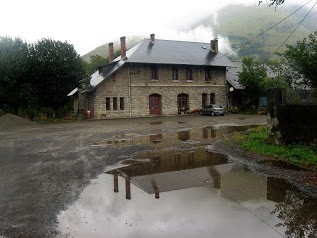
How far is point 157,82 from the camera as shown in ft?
107

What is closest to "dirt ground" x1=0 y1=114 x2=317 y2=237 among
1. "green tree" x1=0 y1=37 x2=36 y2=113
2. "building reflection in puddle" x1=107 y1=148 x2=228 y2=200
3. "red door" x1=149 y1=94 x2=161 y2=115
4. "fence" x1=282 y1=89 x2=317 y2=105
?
"building reflection in puddle" x1=107 y1=148 x2=228 y2=200

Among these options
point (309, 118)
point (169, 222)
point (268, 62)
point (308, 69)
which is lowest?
point (169, 222)

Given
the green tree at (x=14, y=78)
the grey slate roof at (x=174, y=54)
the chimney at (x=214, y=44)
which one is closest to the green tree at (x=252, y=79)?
the grey slate roof at (x=174, y=54)

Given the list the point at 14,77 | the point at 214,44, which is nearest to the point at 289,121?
the point at 14,77

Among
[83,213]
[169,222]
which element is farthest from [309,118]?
[83,213]

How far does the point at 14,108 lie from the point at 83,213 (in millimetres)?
Result: 27309

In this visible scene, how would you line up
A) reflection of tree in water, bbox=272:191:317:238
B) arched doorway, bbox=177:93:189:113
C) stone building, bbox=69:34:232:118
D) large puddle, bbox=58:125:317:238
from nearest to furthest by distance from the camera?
reflection of tree in water, bbox=272:191:317:238, large puddle, bbox=58:125:317:238, stone building, bbox=69:34:232:118, arched doorway, bbox=177:93:189:113

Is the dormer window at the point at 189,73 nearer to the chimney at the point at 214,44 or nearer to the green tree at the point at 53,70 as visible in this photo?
the chimney at the point at 214,44

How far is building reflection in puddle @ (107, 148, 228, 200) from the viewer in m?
6.89

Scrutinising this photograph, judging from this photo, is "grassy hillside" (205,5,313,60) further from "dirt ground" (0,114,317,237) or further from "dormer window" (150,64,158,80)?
"dirt ground" (0,114,317,237)

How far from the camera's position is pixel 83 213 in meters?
5.36

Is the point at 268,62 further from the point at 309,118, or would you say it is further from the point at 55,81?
the point at 309,118

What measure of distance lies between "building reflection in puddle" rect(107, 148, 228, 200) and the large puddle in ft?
0.07

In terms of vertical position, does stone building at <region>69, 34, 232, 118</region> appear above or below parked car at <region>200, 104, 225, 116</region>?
above
